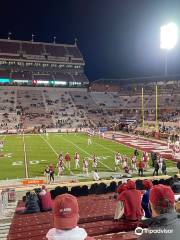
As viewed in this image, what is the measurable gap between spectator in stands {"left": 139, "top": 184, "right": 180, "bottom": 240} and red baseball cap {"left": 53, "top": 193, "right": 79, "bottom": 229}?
49cm

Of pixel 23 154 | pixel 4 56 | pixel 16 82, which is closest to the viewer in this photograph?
pixel 23 154

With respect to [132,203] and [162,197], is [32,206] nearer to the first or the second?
[132,203]

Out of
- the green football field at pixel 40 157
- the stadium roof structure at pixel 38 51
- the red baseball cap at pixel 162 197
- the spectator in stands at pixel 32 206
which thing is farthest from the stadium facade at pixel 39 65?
the red baseball cap at pixel 162 197

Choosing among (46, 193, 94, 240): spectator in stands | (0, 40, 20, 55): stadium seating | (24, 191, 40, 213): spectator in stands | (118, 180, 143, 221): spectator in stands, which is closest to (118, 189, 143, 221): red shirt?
(118, 180, 143, 221): spectator in stands

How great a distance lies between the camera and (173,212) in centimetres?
263

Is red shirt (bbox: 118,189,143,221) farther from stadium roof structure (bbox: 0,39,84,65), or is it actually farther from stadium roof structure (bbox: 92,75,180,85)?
stadium roof structure (bbox: 0,39,84,65)

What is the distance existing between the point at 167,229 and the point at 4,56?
279ft

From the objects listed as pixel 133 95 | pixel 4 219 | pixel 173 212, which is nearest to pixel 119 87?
pixel 133 95

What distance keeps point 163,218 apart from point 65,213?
2.19 ft

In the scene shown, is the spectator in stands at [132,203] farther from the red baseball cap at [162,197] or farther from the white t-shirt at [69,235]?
the white t-shirt at [69,235]

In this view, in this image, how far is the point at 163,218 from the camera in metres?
2.55

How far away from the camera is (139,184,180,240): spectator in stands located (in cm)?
246

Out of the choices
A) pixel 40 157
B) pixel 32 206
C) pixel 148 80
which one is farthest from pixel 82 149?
pixel 148 80

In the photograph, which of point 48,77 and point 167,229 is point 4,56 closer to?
point 48,77
